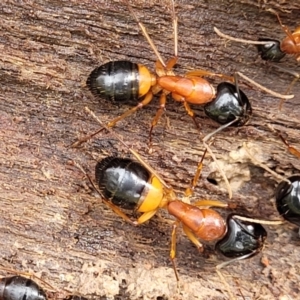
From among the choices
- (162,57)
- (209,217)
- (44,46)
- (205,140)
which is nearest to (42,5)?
(44,46)

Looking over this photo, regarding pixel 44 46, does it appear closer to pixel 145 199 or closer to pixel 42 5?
pixel 42 5

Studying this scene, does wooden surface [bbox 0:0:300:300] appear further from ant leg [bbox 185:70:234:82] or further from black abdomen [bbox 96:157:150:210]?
black abdomen [bbox 96:157:150:210]

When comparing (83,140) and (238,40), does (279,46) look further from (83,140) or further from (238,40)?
(83,140)

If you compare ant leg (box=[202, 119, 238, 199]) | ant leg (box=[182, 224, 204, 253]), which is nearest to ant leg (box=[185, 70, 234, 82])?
ant leg (box=[202, 119, 238, 199])

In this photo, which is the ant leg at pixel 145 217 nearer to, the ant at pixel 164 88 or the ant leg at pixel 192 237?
the ant leg at pixel 192 237

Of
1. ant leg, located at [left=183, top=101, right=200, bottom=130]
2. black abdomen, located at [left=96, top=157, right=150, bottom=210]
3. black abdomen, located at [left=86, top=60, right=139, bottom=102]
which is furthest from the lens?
ant leg, located at [left=183, top=101, right=200, bottom=130]

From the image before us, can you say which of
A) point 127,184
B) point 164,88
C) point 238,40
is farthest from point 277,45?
point 127,184

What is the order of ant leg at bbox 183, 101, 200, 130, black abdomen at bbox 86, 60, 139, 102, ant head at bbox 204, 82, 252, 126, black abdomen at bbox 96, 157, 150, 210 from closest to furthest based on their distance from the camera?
1. black abdomen at bbox 96, 157, 150, 210
2. black abdomen at bbox 86, 60, 139, 102
3. ant head at bbox 204, 82, 252, 126
4. ant leg at bbox 183, 101, 200, 130
